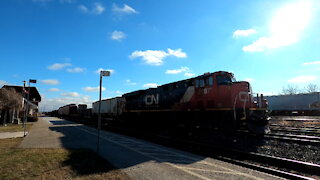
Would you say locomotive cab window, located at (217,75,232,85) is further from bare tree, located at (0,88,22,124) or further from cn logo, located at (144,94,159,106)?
bare tree, located at (0,88,22,124)

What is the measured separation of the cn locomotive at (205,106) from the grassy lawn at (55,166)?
7292 millimetres

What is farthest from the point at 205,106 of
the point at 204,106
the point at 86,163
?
the point at 86,163

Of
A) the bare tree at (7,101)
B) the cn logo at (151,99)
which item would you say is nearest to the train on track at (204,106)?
the cn logo at (151,99)

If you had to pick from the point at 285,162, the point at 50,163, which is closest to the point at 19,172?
the point at 50,163

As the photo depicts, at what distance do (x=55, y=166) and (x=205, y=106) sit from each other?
9404mm

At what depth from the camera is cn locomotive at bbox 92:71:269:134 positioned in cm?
1152

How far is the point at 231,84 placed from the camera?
41.8 ft

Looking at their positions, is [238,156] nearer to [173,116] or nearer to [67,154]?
[67,154]

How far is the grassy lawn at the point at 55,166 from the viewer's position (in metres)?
5.81

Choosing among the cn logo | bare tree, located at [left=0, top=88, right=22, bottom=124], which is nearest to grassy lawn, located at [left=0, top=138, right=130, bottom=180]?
the cn logo

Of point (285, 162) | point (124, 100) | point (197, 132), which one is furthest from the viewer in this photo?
point (124, 100)

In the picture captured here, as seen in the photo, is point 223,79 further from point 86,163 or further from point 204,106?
point 86,163

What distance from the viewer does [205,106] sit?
45.0 feet

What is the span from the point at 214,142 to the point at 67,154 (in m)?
6.83
